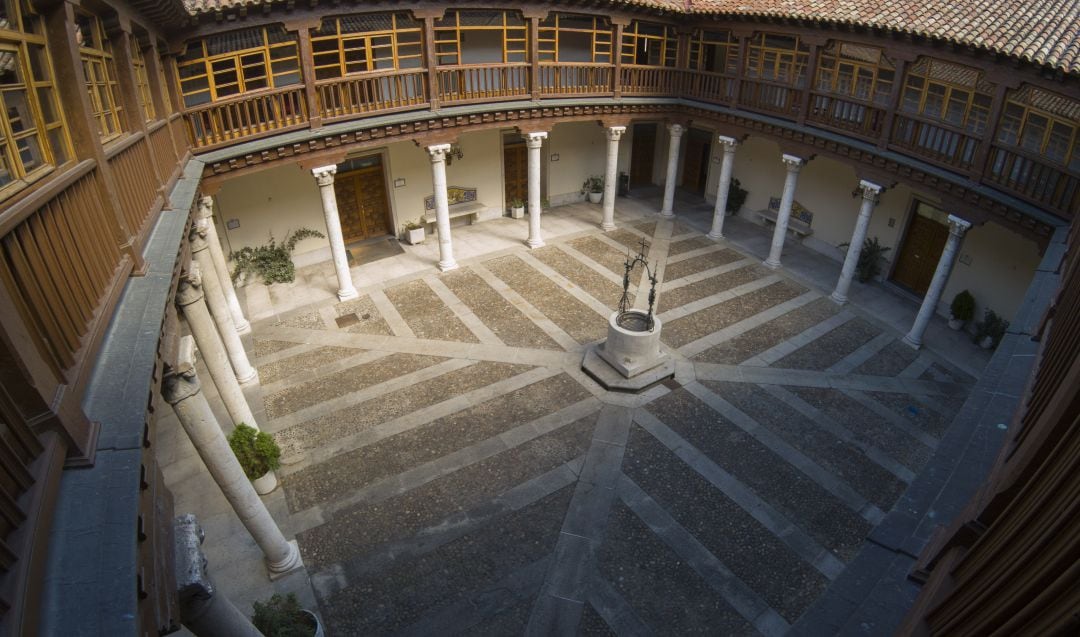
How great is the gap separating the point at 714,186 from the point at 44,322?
23234mm

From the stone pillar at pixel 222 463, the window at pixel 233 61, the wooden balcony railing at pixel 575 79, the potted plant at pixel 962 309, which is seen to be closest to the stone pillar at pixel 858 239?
the potted plant at pixel 962 309

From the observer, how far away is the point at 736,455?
445 inches

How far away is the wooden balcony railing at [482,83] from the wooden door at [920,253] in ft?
39.6

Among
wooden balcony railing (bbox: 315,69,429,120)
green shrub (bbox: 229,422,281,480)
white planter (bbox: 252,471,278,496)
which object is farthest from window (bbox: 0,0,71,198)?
wooden balcony railing (bbox: 315,69,429,120)

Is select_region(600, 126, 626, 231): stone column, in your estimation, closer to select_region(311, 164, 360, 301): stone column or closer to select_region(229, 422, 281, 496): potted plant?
select_region(311, 164, 360, 301): stone column

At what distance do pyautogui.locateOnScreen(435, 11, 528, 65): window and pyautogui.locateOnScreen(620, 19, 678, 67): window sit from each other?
3.41m

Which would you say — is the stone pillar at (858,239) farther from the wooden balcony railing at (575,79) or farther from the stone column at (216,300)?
the stone column at (216,300)

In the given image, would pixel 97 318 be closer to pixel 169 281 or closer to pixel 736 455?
pixel 169 281

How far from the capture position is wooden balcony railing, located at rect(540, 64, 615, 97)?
17.8 m

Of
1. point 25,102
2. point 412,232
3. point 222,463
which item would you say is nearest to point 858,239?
point 412,232

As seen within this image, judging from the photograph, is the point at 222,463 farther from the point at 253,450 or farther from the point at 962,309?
the point at 962,309

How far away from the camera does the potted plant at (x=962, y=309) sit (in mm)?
15320

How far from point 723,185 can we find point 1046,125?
8.63m

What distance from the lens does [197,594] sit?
15.9ft
